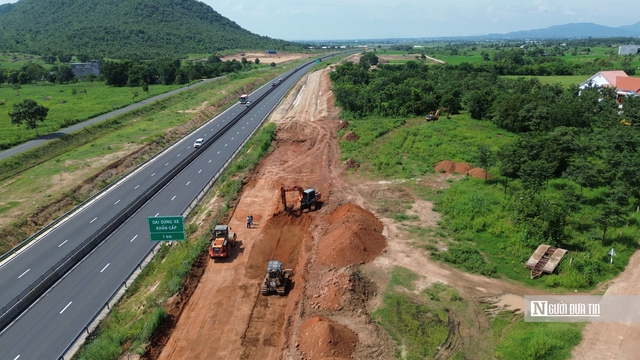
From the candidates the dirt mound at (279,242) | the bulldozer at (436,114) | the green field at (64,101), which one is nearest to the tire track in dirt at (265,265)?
the dirt mound at (279,242)

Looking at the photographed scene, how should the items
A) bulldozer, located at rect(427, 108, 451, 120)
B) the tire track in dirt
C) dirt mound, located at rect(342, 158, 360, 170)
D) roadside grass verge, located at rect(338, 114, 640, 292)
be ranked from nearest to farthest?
the tire track in dirt, roadside grass verge, located at rect(338, 114, 640, 292), dirt mound, located at rect(342, 158, 360, 170), bulldozer, located at rect(427, 108, 451, 120)

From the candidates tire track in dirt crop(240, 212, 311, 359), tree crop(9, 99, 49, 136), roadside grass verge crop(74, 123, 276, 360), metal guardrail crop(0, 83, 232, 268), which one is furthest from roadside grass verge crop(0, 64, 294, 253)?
tire track in dirt crop(240, 212, 311, 359)

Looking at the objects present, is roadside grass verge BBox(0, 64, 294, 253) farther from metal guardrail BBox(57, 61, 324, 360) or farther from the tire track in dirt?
the tire track in dirt

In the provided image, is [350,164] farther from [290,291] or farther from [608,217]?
[608,217]

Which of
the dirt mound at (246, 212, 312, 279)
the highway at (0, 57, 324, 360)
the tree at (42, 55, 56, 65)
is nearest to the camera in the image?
the highway at (0, 57, 324, 360)

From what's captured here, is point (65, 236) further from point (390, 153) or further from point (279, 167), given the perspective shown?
point (390, 153)

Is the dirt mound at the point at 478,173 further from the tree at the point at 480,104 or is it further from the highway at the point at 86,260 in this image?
the highway at the point at 86,260
